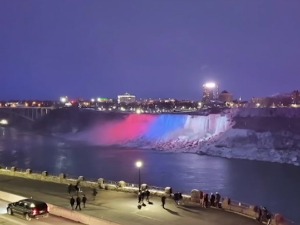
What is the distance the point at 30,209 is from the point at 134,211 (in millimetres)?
4925

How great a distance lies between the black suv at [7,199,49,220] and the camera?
21.8 meters

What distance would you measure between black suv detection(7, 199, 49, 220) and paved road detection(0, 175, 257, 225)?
1.89 metres

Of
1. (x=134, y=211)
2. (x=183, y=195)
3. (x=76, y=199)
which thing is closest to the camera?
(x=134, y=211)

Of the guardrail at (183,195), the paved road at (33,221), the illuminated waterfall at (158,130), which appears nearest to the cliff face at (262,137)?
the illuminated waterfall at (158,130)

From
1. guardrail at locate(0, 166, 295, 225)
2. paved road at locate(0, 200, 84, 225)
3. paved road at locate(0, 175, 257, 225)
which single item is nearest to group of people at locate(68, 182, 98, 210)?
paved road at locate(0, 175, 257, 225)

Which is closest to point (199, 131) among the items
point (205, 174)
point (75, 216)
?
point (205, 174)

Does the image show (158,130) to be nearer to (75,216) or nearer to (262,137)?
(262,137)

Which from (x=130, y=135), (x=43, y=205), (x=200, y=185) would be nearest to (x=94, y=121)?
(x=130, y=135)

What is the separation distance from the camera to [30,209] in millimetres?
21844

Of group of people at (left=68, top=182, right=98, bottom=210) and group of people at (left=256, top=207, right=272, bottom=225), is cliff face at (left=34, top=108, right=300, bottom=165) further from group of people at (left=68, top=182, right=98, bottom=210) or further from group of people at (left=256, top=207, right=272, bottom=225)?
→ group of people at (left=256, top=207, right=272, bottom=225)

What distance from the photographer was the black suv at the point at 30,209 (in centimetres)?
2183

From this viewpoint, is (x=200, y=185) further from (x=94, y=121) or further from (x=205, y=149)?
(x=94, y=121)

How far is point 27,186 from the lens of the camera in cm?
3191

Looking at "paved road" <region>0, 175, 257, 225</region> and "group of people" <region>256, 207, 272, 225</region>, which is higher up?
"group of people" <region>256, 207, 272, 225</region>
